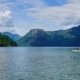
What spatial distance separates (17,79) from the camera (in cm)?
5109

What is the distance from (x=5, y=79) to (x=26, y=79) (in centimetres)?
410

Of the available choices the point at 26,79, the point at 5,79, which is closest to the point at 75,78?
the point at 26,79

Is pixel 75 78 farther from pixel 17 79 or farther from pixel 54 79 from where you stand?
pixel 17 79

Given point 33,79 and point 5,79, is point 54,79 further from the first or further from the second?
point 5,79

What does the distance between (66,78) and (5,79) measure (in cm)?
1186

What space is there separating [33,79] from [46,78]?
2.88m

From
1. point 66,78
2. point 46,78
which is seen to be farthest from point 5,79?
point 66,78

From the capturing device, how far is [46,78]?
176ft

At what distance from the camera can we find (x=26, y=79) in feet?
169

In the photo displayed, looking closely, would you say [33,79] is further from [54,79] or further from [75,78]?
[75,78]

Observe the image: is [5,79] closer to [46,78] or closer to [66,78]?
[46,78]

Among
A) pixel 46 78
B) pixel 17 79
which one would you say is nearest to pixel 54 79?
pixel 46 78

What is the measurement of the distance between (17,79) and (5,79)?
2.61m

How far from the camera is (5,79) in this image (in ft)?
171
